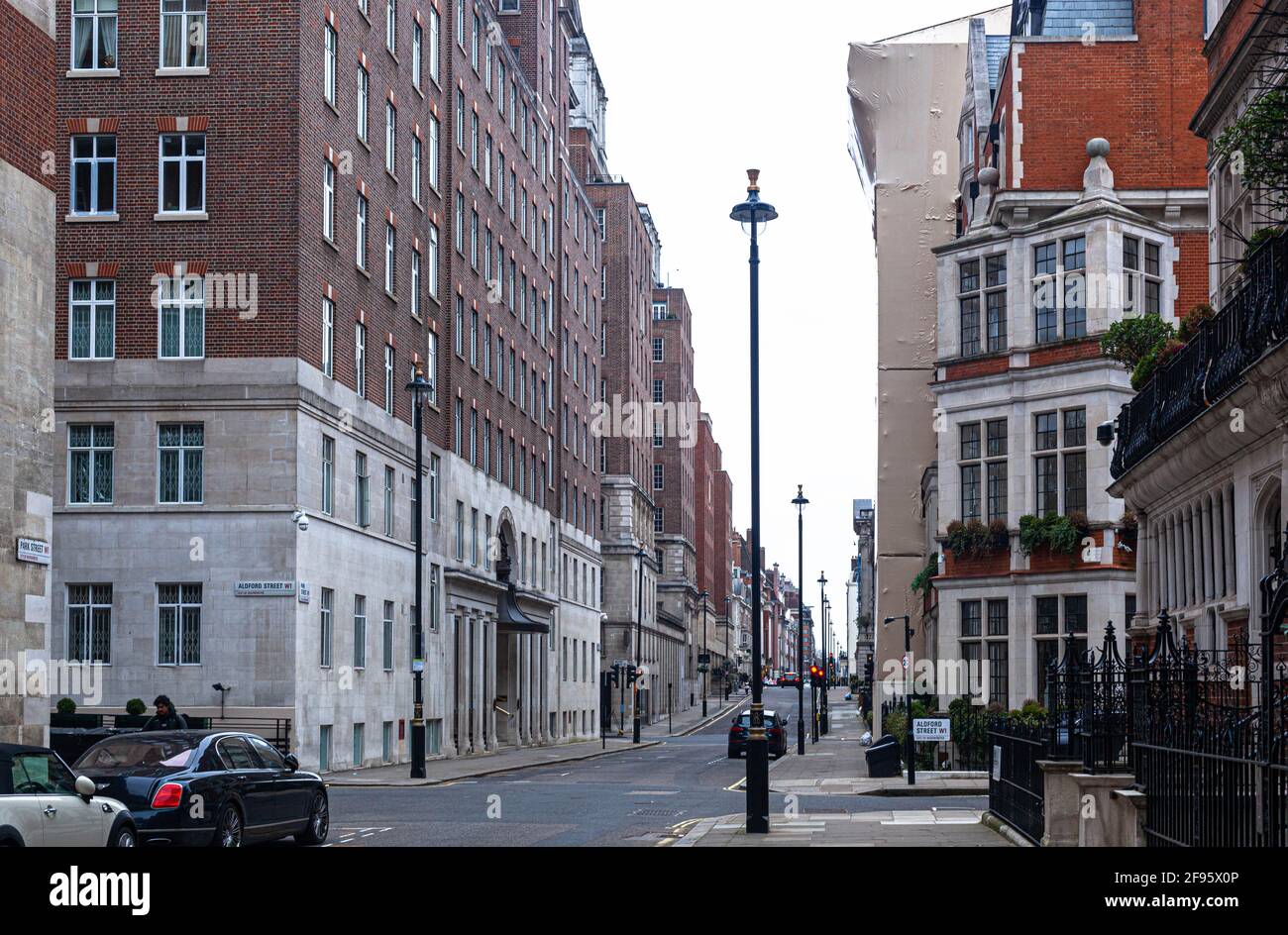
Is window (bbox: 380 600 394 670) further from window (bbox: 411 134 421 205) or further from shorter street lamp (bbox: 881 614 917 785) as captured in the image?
shorter street lamp (bbox: 881 614 917 785)

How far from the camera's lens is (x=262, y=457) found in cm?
3853

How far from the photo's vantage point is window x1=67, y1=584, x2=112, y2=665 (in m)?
38.0

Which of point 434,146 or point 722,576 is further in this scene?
point 722,576

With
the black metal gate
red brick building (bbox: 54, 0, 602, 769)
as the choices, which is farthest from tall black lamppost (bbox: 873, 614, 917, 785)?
red brick building (bbox: 54, 0, 602, 769)

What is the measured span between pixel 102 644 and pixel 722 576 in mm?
152220

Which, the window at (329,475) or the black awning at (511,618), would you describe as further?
the black awning at (511,618)

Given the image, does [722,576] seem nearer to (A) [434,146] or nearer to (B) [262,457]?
(A) [434,146]

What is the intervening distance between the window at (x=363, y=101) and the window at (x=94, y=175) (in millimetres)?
7489

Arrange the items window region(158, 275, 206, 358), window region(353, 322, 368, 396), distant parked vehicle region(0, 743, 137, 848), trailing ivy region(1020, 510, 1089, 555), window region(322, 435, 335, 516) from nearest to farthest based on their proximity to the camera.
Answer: distant parked vehicle region(0, 743, 137, 848)
trailing ivy region(1020, 510, 1089, 555)
window region(158, 275, 206, 358)
window region(322, 435, 335, 516)
window region(353, 322, 368, 396)

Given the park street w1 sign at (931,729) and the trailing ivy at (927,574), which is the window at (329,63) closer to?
the trailing ivy at (927,574)

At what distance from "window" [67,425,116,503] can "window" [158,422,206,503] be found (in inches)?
46.3

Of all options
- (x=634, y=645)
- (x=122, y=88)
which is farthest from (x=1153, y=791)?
(x=634, y=645)

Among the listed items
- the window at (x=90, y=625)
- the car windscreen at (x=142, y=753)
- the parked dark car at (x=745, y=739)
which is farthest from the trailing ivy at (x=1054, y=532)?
the car windscreen at (x=142, y=753)

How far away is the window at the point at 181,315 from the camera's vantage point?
3903 cm
